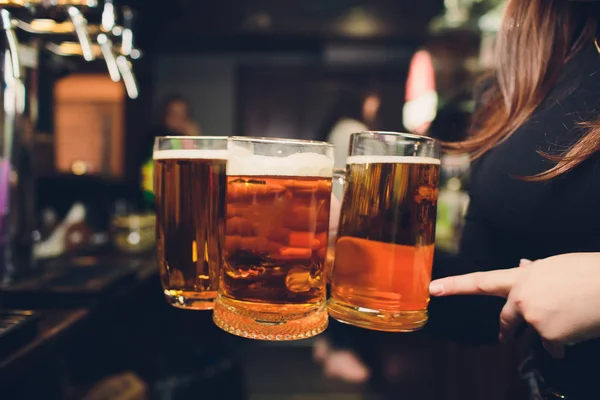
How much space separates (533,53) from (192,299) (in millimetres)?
765

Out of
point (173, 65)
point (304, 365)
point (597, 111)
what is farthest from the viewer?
point (173, 65)

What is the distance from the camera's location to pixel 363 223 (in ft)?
2.12

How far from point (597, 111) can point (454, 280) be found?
0.38 meters

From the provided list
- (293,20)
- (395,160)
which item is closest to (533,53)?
(395,160)

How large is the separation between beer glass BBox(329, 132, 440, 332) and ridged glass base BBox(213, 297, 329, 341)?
0.07m

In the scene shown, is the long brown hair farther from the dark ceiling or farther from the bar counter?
the dark ceiling

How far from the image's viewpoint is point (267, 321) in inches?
25.0

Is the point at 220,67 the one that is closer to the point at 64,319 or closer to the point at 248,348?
the point at 248,348

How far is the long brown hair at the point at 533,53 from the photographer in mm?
858

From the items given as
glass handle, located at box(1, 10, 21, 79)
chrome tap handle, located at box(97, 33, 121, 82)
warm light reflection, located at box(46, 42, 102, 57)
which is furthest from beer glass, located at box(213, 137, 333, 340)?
warm light reflection, located at box(46, 42, 102, 57)

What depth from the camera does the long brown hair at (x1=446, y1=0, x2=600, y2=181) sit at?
0.86 metres

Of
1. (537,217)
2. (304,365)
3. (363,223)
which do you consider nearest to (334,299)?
(363,223)

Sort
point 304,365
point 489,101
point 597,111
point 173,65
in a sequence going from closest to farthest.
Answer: point 597,111, point 489,101, point 304,365, point 173,65

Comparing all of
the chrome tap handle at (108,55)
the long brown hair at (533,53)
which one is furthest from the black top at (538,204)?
the chrome tap handle at (108,55)
